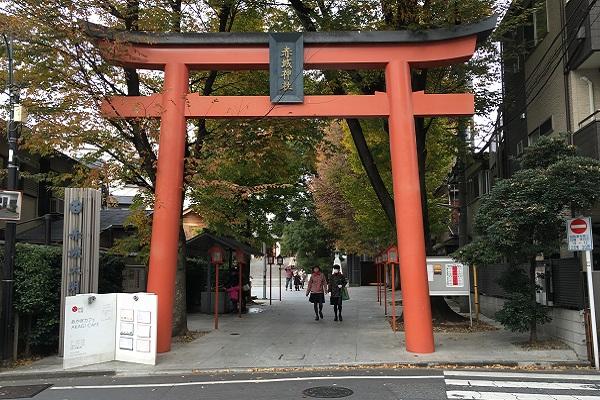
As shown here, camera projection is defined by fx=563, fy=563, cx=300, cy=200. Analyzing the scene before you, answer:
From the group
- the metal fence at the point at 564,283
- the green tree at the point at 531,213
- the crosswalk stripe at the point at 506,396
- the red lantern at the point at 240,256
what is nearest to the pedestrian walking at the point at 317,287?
the red lantern at the point at 240,256

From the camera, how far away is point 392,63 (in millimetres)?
12766

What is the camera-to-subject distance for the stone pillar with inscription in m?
12.3

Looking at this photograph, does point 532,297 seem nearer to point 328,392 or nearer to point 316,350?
point 316,350

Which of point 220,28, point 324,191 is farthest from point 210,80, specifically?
point 324,191

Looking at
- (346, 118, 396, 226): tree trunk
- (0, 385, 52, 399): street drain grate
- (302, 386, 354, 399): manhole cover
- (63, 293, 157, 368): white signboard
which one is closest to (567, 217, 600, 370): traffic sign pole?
→ (302, 386, 354, 399): manhole cover

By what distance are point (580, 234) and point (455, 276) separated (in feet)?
16.5

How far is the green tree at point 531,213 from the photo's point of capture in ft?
36.1

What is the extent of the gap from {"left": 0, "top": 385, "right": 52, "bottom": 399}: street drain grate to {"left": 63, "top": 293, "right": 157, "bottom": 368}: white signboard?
A: 4.09 ft

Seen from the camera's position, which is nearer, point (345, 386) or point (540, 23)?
point (345, 386)

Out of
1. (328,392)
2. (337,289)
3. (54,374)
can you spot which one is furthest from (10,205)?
(337,289)

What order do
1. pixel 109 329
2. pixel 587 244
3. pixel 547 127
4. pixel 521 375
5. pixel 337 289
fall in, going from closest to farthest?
pixel 521 375, pixel 587 244, pixel 109 329, pixel 547 127, pixel 337 289

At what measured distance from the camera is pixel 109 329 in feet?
37.8

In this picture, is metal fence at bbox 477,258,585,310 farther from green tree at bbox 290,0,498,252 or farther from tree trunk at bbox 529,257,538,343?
green tree at bbox 290,0,498,252

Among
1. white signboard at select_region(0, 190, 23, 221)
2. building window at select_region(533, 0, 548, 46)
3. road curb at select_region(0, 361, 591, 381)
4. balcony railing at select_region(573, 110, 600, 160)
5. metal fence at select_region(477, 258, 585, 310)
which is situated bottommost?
road curb at select_region(0, 361, 591, 381)
